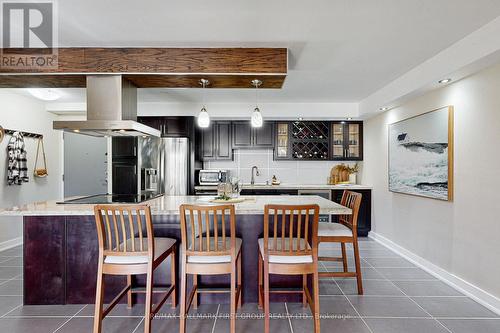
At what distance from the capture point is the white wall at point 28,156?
161 inches

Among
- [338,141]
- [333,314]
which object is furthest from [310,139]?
[333,314]

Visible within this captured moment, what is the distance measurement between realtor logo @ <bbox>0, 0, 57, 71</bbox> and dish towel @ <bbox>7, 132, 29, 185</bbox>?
193 centimetres

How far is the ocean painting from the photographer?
3062 mm

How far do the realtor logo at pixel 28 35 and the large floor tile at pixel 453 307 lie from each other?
13.1 feet

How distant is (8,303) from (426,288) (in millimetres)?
4132

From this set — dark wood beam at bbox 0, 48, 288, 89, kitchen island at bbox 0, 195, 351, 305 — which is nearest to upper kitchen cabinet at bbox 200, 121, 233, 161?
dark wood beam at bbox 0, 48, 288, 89

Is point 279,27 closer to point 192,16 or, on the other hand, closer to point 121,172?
point 192,16

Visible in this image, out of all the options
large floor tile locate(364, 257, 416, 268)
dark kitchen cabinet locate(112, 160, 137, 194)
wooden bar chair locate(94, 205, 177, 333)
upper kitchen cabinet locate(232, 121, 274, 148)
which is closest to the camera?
wooden bar chair locate(94, 205, 177, 333)

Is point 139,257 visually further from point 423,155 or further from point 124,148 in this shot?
point 423,155

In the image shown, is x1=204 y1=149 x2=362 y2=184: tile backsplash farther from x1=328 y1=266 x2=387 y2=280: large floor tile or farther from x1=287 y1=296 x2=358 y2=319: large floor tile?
x1=287 y1=296 x2=358 y2=319: large floor tile

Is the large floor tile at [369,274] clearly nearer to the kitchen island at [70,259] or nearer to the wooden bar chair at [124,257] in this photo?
the kitchen island at [70,259]

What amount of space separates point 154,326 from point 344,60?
10.4 ft

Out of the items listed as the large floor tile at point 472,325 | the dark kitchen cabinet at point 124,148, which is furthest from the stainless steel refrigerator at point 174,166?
the large floor tile at point 472,325

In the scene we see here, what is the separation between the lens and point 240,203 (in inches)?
105
